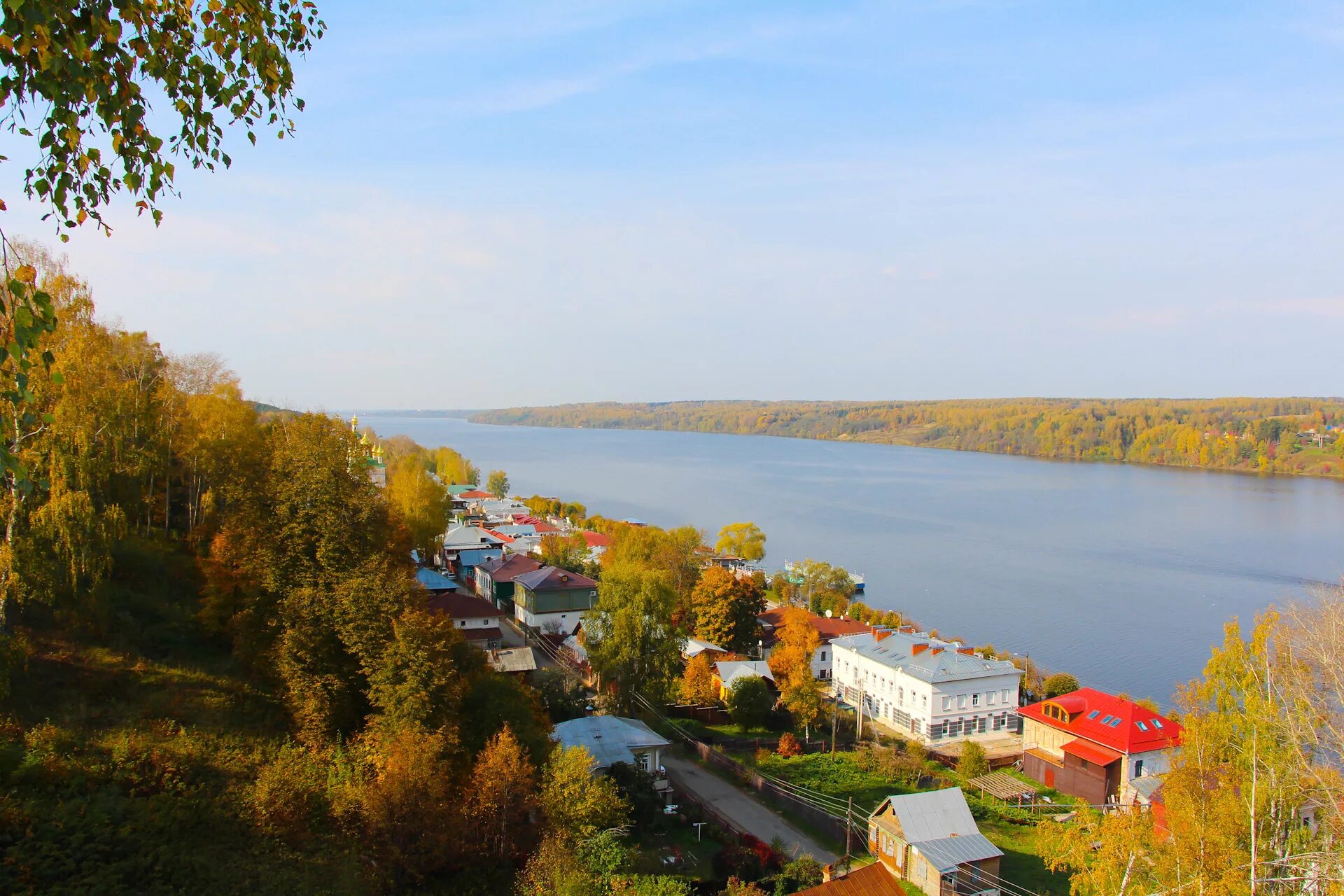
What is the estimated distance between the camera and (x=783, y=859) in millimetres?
10695

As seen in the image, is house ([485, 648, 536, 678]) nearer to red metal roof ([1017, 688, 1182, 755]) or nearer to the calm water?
red metal roof ([1017, 688, 1182, 755])

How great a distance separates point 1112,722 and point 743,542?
19420 millimetres

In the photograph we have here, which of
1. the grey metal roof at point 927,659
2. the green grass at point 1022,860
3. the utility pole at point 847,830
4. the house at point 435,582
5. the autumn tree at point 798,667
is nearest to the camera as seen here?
the green grass at point 1022,860

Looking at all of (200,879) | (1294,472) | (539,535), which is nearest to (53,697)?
(200,879)

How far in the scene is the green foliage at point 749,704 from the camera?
16.4 meters

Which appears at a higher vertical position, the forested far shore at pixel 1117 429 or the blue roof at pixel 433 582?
the forested far shore at pixel 1117 429

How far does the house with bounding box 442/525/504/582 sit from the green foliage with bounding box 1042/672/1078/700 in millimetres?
16660

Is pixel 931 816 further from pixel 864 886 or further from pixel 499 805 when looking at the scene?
pixel 499 805

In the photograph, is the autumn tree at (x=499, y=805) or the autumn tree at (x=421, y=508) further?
the autumn tree at (x=421, y=508)

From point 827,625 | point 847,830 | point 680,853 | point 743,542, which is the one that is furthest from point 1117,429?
point 680,853

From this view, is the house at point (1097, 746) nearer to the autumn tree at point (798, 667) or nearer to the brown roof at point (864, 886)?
the autumn tree at point (798, 667)

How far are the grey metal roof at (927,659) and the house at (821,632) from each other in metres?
1.13

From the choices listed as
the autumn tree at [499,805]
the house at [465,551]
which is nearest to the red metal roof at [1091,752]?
the autumn tree at [499,805]

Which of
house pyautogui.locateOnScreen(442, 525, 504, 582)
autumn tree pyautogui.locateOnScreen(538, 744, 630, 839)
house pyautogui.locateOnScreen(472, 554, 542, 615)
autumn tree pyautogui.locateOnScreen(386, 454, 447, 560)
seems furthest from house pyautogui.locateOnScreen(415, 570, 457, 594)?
autumn tree pyautogui.locateOnScreen(538, 744, 630, 839)
